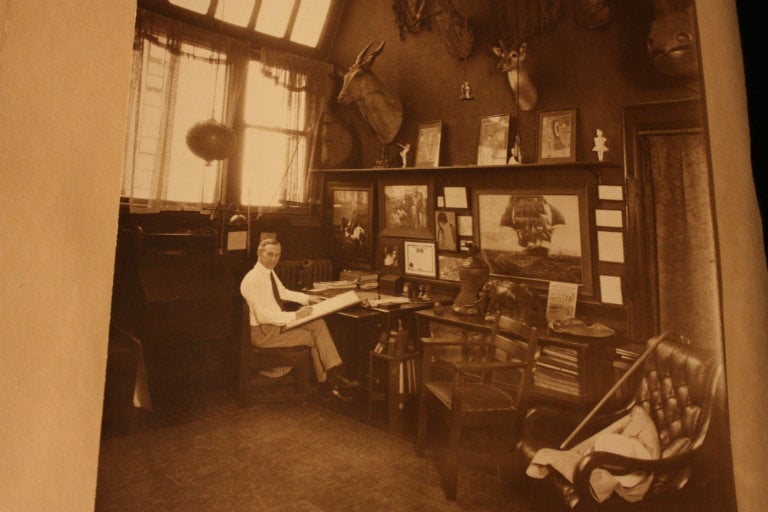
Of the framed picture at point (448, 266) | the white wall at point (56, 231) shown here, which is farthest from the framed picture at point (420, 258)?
the white wall at point (56, 231)

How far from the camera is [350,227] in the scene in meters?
2.58

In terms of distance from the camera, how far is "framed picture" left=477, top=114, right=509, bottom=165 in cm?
272

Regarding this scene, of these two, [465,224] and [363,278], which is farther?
[465,224]

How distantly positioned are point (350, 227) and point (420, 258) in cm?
61

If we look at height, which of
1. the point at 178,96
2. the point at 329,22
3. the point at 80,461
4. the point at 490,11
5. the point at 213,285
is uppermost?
the point at 490,11

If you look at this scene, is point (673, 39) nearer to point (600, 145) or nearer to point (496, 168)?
point (600, 145)

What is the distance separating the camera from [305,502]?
4.37 feet

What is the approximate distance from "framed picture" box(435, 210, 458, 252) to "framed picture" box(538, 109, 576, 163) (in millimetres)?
692

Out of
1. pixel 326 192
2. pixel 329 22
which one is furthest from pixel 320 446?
pixel 329 22

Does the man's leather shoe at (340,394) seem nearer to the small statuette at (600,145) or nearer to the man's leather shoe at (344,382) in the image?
the man's leather shoe at (344,382)

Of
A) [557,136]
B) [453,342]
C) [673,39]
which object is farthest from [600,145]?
[453,342]

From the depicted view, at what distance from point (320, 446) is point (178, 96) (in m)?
1.33

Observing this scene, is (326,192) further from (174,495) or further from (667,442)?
(667,442)

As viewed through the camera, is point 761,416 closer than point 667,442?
Yes
